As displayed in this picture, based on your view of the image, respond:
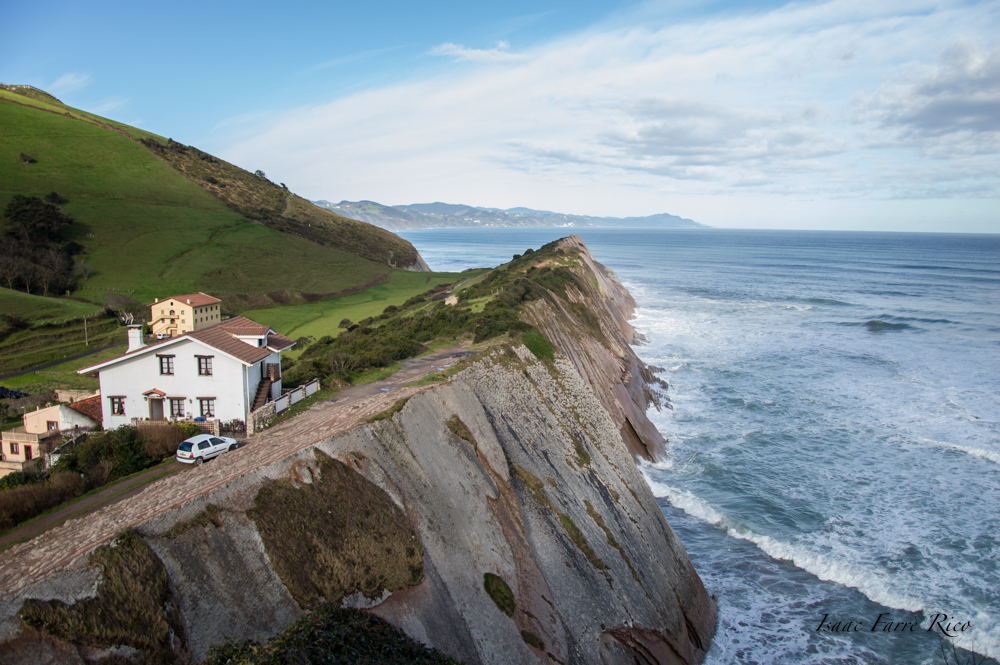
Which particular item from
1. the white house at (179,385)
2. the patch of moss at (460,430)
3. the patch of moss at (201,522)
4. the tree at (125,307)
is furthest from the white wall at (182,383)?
the tree at (125,307)

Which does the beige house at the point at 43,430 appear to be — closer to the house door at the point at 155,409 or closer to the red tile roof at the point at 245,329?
the house door at the point at 155,409

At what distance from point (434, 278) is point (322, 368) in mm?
52343

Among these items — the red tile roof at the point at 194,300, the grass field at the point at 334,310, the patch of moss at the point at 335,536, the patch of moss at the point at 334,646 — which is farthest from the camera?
the grass field at the point at 334,310

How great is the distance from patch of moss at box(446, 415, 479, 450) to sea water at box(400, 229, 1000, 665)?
27.6ft

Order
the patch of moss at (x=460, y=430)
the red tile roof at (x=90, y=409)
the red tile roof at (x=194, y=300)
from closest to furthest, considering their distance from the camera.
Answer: the patch of moss at (x=460, y=430), the red tile roof at (x=90, y=409), the red tile roof at (x=194, y=300)

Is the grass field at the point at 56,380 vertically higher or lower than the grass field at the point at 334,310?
lower

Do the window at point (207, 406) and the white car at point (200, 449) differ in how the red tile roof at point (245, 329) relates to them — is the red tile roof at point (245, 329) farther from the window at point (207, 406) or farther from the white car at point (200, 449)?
the white car at point (200, 449)

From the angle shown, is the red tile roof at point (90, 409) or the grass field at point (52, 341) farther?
the grass field at point (52, 341)

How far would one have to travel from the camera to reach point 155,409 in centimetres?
1739

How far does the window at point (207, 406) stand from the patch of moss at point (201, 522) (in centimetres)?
854

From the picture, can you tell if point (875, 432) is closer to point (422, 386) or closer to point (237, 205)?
point (422, 386)

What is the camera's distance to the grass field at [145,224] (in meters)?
57.1

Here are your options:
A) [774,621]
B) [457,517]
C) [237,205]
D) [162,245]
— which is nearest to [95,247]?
[162,245]

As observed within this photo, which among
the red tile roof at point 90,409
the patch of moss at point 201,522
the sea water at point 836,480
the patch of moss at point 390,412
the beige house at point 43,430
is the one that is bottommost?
the sea water at point 836,480
